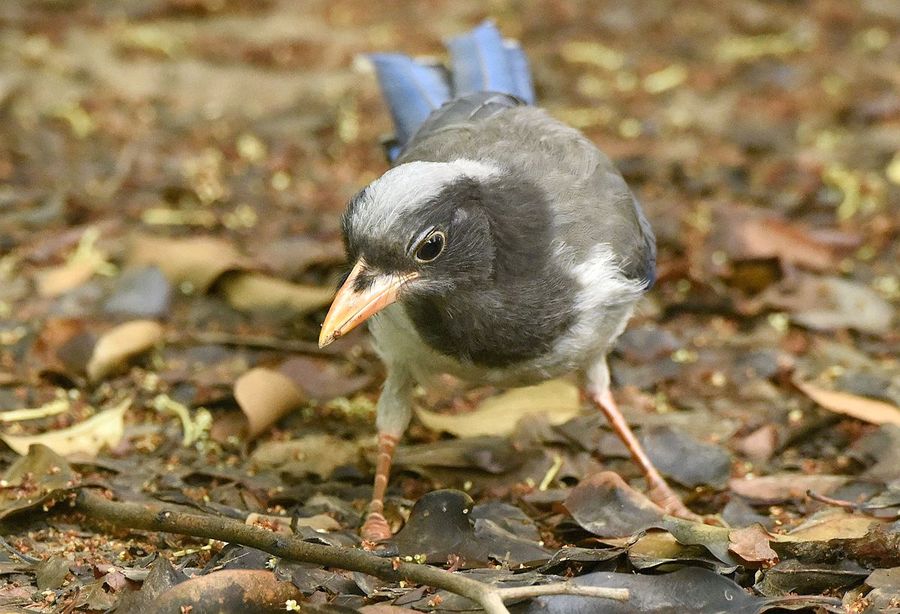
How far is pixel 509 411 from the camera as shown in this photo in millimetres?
5230

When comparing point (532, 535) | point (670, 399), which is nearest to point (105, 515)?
point (532, 535)

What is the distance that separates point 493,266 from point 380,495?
0.96 meters

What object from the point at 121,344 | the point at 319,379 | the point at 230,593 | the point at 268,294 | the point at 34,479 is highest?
the point at 230,593

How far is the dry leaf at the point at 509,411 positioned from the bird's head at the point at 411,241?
1.08 meters

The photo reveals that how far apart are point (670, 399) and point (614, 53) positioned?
4133 millimetres

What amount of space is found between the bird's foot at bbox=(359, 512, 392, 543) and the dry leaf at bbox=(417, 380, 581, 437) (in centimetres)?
91

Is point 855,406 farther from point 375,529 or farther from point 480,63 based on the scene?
point 480,63

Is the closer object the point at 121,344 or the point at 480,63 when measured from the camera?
the point at 121,344

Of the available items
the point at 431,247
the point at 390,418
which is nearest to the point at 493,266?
the point at 431,247

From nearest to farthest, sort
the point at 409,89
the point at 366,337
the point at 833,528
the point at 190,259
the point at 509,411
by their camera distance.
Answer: the point at 833,528
the point at 509,411
the point at 409,89
the point at 366,337
the point at 190,259

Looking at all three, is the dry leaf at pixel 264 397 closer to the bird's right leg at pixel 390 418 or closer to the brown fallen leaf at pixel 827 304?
the bird's right leg at pixel 390 418

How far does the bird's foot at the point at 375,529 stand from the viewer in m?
4.10

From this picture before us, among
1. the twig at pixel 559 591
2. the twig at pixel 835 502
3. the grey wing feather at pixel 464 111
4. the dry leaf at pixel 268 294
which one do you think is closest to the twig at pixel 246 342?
the dry leaf at pixel 268 294

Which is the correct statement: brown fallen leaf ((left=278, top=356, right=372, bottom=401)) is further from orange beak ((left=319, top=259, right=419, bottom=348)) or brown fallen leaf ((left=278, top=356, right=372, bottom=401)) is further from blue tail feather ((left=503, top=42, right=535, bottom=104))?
blue tail feather ((left=503, top=42, right=535, bottom=104))
